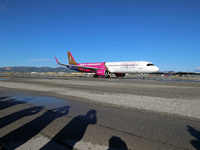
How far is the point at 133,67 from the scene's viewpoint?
31797 mm

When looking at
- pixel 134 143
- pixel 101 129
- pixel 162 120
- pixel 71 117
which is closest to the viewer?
pixel 134 143

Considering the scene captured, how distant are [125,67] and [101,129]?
2901 cm

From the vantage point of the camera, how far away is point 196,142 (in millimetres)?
3756

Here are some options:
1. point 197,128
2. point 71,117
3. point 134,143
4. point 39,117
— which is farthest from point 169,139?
point 39,117

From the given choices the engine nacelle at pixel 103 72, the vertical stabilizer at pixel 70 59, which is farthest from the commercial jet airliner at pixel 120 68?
the vertical stabilizer at pixel 70 59

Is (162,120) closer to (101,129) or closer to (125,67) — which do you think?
(101,129)

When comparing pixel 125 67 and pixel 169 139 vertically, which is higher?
pixel 125 67

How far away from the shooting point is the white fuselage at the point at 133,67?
99.1ft

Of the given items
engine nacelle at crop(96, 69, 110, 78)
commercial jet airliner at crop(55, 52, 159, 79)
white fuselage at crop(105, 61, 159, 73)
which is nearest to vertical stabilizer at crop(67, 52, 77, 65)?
commercial jet airliner at crop(55, 52, 159, 79)

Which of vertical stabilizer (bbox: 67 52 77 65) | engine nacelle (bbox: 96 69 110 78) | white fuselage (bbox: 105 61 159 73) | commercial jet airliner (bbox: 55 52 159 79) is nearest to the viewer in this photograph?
white fuselage (bbox: 105 61 159 73)

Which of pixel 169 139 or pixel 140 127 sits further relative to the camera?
pixel 140 127

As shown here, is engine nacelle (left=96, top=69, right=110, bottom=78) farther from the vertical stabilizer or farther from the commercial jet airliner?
the vertical stabilizer

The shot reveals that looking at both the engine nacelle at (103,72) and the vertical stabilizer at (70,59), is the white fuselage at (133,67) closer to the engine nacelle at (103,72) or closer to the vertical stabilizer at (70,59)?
the engine nacelle at (103,72)

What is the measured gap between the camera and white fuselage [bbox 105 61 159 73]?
3020 centimetres
